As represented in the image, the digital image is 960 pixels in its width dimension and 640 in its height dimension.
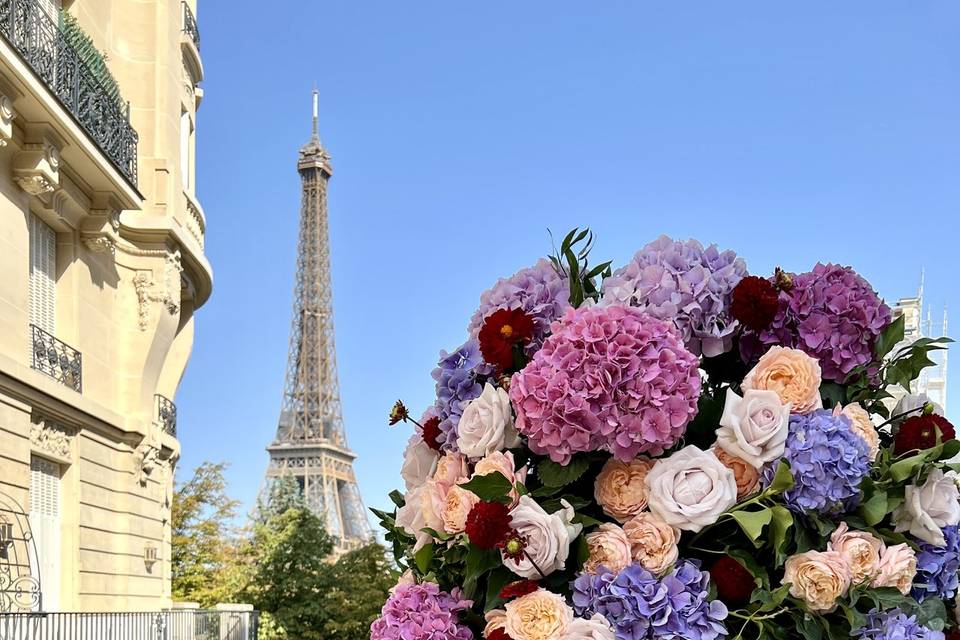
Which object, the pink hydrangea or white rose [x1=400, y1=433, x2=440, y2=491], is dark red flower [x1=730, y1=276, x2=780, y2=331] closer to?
the pink hydrangea

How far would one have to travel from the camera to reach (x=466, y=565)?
2639 millimetres

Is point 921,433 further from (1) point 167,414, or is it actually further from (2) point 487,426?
(1) point 167,414

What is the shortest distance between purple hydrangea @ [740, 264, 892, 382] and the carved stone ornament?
12.1 metres

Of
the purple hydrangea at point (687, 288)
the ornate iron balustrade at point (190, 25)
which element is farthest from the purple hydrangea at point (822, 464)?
the ornate iron balustrade at point (190, 25)

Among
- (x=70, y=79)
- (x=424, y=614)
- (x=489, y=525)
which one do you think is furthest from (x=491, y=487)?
(x=70, y=79)

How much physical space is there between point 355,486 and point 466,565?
65.9 metres

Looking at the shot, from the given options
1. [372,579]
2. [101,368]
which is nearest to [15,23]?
[101,368]

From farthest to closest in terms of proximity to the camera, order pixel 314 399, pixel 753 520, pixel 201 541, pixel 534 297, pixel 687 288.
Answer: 1. pixel 314 399
2. pixel 201 541
3. pixel 534 297
4. pixel 687 288
5. pixel 753 520

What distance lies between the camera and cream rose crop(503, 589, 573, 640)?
2459 mm

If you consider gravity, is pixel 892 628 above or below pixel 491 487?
below

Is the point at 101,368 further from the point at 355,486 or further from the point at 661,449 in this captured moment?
the point at 355,486

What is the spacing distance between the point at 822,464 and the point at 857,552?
0.25 metres

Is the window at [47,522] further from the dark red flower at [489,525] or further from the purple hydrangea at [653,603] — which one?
Result: the purple hydrangea at [653,603]

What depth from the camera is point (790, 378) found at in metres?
2.69
